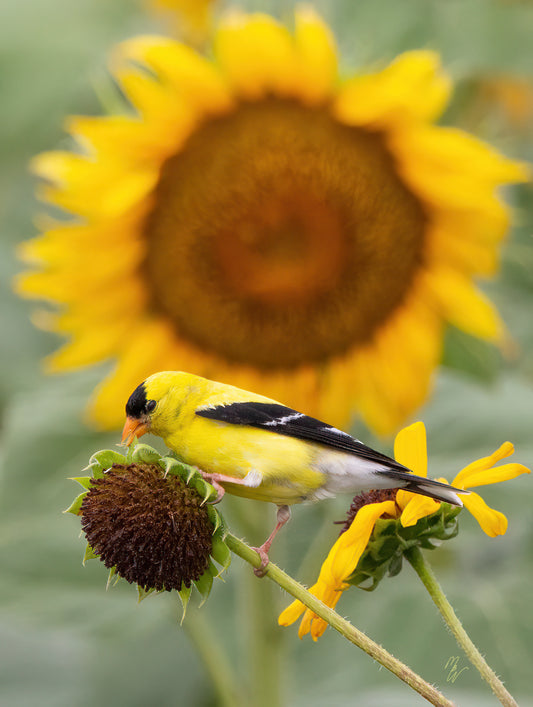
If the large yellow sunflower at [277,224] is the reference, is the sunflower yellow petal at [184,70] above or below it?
above

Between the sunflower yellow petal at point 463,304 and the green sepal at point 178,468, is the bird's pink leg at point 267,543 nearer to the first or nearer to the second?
the green sepal at point 178,468

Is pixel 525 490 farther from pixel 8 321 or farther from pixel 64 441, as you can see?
pixel 8 321

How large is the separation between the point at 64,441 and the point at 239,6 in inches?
17.3

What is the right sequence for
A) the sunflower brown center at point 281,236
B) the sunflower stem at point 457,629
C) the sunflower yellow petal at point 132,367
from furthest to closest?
the sunflower yellow petal at point 132,367 < the sunflower brown center at point 281,236 < the sunflower stem at point 457,629

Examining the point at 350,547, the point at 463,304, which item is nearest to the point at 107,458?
the point at 350,547

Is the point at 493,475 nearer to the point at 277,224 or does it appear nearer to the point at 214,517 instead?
the point at 214,517

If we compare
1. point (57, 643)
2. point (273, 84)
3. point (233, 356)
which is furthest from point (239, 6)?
point (57, 643)

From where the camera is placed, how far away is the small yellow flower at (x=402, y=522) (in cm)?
29

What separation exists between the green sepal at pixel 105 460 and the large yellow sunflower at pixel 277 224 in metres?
0.33

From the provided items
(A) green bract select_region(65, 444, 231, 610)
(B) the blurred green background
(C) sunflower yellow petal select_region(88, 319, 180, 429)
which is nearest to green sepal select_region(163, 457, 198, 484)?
(A) green bract select_region(65, 444, 231, 610)

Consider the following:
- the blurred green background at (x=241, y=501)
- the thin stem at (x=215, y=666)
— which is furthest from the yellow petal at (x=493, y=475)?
the thin stem at (x=215, y=666)

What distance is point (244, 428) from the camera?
1.14 feet

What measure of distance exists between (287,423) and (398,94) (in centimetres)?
47

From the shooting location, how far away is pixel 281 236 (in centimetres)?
77
